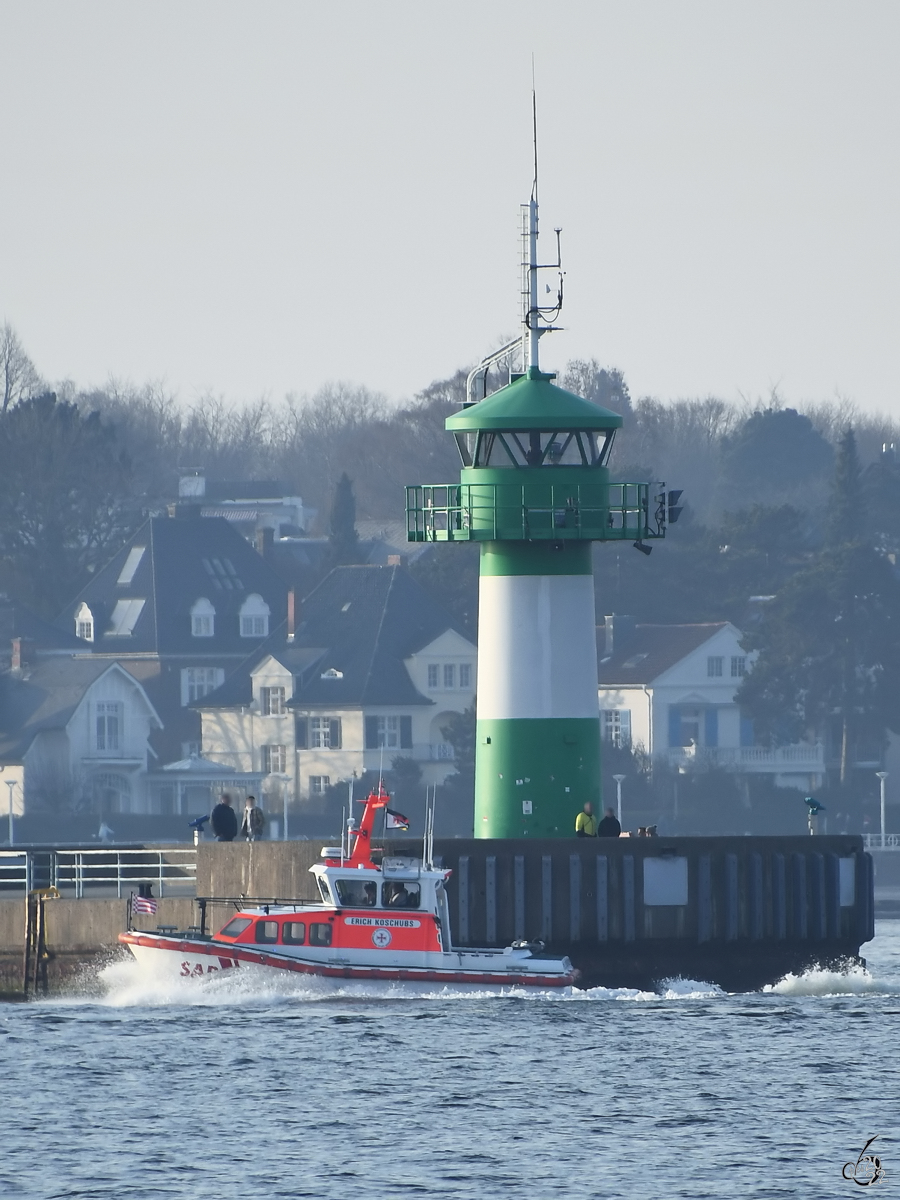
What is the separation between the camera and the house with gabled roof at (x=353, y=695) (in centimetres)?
12556

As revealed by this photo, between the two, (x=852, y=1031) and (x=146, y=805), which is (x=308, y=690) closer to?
(x=146, y=805)

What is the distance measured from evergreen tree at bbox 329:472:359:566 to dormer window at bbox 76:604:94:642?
1299cm

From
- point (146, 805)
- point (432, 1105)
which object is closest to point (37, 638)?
point (146, 805)

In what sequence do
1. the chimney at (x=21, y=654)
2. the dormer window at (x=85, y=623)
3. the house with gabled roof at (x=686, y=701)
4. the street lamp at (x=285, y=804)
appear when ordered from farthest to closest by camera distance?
the dormer window at (x=85, y=623) → the chimney at (x=21, y=654) → the house with gabled roof at (x=686, y=701) → the street lamp at (x=285, y=804)

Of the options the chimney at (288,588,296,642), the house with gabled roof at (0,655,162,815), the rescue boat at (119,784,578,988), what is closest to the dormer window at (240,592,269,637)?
the chimney at (288,588,296,642)

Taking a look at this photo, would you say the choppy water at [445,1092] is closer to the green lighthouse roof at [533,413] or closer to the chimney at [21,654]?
the green lighthouse roof at [533,413]

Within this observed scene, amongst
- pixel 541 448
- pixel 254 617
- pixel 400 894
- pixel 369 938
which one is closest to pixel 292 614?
pixel 254 617

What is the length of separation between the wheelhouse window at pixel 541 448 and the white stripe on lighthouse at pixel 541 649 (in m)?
1.86

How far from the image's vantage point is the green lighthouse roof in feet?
154

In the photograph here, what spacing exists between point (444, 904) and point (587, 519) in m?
6.66

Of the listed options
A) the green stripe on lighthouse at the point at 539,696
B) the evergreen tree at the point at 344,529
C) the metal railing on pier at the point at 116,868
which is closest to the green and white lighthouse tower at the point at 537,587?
the green stripe on lighthouse at the point at 539,696

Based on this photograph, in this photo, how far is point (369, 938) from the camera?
44.4 metres

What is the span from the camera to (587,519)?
4666 centimetres

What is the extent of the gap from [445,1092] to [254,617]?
3946 inches
